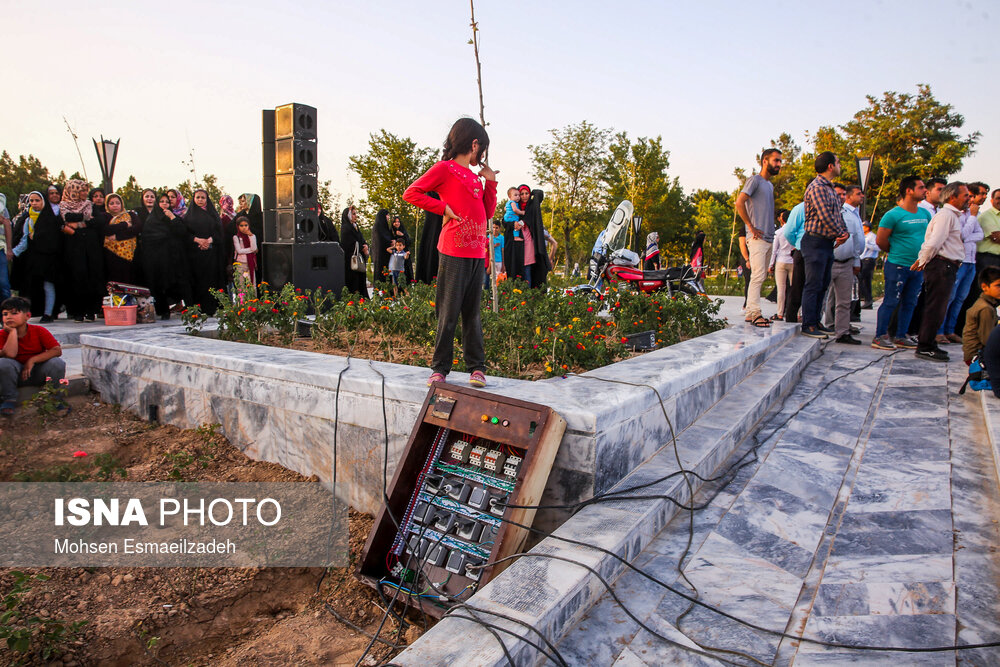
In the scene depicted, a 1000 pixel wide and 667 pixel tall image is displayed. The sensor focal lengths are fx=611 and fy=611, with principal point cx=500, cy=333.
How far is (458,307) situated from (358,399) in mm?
782

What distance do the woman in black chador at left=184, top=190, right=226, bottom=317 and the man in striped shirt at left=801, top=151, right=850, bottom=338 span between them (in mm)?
8177

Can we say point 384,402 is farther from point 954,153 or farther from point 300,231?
point 954,153

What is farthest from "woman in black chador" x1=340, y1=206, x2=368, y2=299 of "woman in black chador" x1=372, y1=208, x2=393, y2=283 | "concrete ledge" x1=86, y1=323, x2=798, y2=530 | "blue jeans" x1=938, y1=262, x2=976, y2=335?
"blue jeans" x1=938, y1=262, x2=976, y2=335

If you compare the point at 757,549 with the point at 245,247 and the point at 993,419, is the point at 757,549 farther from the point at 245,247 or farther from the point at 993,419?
the point at 245,247

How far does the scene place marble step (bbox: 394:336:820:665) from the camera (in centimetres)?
187

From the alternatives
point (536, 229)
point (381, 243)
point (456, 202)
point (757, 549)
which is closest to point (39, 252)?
point (381, 243)

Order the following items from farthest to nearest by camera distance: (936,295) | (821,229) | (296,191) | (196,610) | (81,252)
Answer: (81,252) → (296,191) → (821,229) → (936,295) → (196,610)

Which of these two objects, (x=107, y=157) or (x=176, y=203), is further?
(x=107, y=157)

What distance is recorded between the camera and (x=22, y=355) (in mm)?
5012

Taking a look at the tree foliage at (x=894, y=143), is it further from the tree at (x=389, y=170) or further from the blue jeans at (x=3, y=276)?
the blue jeans at (x=3, y=276)

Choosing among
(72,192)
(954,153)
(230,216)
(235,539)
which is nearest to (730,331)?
(235,539)

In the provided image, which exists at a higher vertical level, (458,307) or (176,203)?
(176,203)

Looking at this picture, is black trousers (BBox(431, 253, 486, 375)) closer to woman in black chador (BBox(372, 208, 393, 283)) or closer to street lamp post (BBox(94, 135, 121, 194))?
woman in black chador (BBox(372, 208, 393, 283))

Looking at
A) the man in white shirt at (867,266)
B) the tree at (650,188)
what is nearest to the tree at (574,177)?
the tree at (650,188)
